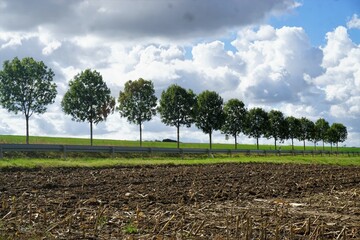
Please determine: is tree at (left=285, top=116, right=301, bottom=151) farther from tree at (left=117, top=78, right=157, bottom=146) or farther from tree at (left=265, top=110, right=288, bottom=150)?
tree at (left=117, top=78, right=157, bottom=146)

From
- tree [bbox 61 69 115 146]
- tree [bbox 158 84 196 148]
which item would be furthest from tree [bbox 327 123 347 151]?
tree [bbox 61 69 115 146]

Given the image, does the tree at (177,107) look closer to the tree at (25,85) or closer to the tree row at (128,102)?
the tree row at (128,102)

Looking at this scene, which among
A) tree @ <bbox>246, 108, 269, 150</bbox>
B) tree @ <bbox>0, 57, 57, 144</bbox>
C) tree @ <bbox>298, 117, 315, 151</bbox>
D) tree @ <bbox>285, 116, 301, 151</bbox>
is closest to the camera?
tree @ <bbox>0, 57, 57, 144</bbox>

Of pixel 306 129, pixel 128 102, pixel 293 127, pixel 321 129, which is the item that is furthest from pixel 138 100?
pixel 321 129

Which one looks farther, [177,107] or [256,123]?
[256,123]

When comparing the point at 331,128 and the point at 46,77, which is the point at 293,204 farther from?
the point at 331,128

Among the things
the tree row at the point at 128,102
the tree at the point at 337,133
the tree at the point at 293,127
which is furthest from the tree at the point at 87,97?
the tree at the point at 337,133

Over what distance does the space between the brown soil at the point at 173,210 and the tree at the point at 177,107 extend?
51569 millimetres

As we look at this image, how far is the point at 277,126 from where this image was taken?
340ft

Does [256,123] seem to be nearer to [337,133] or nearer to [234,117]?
[234,117]

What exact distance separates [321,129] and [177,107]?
75.1 metres

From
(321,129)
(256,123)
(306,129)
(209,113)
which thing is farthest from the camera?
(321,129)

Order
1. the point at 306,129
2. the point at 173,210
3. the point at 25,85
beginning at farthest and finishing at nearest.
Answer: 1. the point at 306,129
2. the point at 25,85
3. the point at 173,210

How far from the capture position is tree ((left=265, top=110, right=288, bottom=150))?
102556mm
